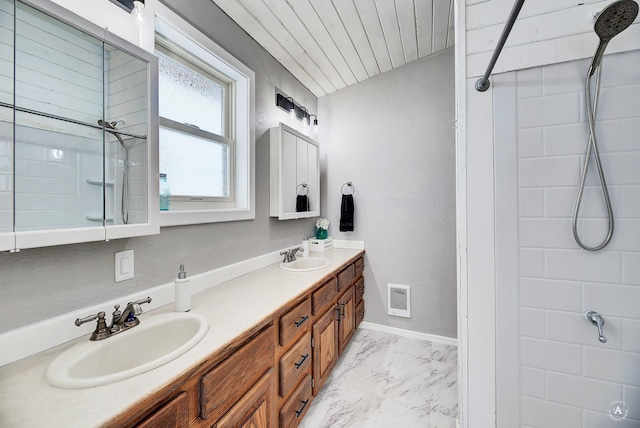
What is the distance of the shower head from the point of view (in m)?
0.76

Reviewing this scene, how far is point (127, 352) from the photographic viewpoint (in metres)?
0.95

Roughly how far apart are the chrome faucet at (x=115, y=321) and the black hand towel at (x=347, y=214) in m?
1.92

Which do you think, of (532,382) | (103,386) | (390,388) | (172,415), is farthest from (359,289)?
(103,386)

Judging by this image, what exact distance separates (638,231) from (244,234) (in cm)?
192

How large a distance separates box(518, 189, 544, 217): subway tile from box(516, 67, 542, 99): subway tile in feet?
1.37

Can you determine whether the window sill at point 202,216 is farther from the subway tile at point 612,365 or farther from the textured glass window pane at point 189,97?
the subway tile at point 612,365

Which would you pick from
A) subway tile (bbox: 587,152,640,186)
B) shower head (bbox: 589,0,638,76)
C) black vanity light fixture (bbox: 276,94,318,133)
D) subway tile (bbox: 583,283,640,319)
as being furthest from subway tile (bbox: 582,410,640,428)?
black vanity light fixture (bbox: 276,94,318,133)

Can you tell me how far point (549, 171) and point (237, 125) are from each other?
176cm

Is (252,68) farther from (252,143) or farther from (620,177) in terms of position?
(620,177)

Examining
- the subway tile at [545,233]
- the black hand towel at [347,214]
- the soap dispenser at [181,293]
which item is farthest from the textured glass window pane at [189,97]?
the subway tile at [545,233]

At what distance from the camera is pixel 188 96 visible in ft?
5.20

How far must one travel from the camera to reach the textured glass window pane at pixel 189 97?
1450mm

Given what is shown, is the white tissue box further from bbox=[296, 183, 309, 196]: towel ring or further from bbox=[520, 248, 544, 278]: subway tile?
bbox=[520, 248, 544, 278]: subway tile

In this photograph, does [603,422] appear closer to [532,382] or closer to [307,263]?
[532,382]
